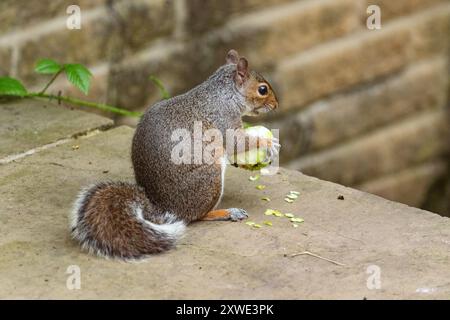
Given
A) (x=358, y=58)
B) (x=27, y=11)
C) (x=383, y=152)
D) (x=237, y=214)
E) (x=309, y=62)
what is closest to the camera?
(x=237, y=214)

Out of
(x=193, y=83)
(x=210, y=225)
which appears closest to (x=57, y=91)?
(x=193, y=83)

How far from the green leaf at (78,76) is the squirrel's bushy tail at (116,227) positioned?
1047mm

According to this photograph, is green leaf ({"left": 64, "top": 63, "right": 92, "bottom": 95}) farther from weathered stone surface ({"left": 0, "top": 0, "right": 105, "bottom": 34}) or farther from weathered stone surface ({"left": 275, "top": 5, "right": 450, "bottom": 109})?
weathered stone surface ({"left": 275, "top": 5, "right": 450, "bottom": 109})

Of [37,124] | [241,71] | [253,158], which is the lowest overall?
[253,158]

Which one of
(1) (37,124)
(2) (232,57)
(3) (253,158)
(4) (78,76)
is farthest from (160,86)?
(3) (253,158)

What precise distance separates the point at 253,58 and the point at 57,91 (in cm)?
125

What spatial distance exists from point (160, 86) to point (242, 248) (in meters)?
1.68

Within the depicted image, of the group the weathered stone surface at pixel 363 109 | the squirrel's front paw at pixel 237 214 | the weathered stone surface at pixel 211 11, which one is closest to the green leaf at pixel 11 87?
the weathered stone surface at pixel 211 11

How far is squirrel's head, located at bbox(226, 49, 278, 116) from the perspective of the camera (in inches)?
153

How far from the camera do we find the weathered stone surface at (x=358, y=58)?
593cm

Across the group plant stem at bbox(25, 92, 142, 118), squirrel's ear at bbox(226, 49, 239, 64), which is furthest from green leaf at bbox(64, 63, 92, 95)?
squirrel's ear at bbox(226, 49, 239, 64)

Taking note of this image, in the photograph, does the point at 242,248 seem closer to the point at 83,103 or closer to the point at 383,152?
the point at 83,103

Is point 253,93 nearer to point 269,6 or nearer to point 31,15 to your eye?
point 31,15

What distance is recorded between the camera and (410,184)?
667 centimetres
